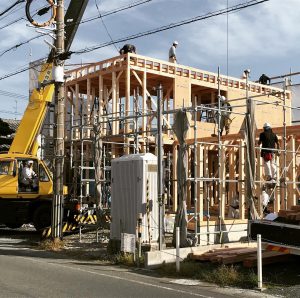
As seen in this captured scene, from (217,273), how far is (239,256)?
1.31 meters

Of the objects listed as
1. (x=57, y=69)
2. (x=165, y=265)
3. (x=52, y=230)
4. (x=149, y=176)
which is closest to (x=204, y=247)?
(x=165, y=265)

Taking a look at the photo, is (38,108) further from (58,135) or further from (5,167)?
(58,135)

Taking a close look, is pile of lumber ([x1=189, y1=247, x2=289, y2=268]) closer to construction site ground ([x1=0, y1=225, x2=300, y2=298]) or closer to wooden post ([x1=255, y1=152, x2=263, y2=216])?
construction site ground ([x1=0, y1=225, x2=300, y2=298])

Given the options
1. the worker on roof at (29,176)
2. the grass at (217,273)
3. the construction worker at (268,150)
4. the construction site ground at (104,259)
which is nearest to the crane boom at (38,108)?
the worker on roof at (29,176)

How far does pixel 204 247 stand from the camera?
11984 millimetres

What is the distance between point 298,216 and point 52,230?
745 cm

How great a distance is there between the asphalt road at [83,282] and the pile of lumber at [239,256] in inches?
55.0

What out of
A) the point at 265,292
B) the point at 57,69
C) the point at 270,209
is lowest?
the point at 265,292

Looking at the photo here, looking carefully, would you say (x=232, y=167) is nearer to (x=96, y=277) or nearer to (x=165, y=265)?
(x=165, y=265)

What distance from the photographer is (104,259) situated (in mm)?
12422

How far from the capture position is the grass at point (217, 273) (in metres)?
9.40

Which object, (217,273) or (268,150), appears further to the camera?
(268,150)

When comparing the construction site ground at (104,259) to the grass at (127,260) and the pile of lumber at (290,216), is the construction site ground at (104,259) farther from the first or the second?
the pile of lumber at (290,216)

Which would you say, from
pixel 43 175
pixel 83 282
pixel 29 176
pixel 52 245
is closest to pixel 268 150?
pixel 52 245
